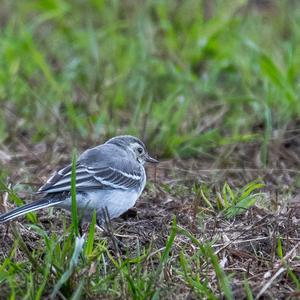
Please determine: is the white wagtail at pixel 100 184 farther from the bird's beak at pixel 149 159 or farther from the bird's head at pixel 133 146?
the bird's beak at pixel 149 159

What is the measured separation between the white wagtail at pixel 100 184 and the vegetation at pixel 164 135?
19cm

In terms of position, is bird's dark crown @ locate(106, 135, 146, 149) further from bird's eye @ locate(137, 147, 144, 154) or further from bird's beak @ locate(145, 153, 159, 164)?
bird's beak @ locate(145, 153, 159, 164)

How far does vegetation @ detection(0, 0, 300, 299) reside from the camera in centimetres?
504

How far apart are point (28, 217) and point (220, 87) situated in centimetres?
406

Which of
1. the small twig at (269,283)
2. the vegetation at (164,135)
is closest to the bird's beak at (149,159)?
the vegetation at (164,135)

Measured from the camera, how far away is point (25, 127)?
864cm

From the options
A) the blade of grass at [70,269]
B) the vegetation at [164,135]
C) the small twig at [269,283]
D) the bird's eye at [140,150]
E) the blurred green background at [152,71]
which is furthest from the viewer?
the blurred green background at [152,71]

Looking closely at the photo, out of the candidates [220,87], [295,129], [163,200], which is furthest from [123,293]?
[220,87]

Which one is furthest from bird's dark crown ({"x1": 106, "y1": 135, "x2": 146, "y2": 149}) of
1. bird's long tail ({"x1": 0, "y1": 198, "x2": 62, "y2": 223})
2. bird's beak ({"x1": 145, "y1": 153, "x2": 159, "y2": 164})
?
bird's long tail ({"x1": 0, "y1": 198, "x2": 62, "y2": 223})

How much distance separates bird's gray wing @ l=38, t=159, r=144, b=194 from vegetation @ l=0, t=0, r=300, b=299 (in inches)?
10.6

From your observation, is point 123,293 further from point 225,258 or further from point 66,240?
point 225,258

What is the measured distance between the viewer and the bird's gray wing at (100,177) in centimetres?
608

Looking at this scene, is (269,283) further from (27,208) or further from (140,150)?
(140,150)

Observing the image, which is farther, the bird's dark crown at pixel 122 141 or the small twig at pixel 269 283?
the bird's dark crown at pixel 122 141
